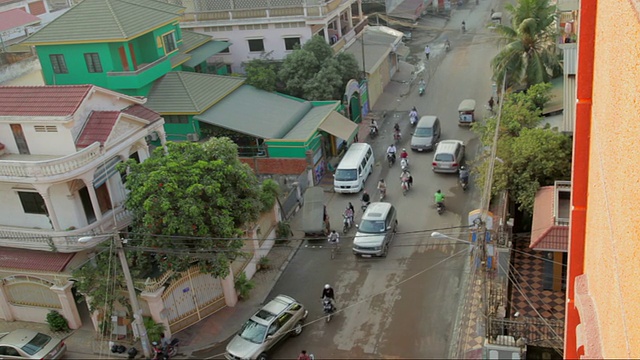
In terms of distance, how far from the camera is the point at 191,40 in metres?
39.2

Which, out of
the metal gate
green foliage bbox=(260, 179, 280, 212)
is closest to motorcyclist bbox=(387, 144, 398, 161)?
green foliage bbox=(260, 179, 280, 212)

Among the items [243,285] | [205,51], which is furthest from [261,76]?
[243,285]

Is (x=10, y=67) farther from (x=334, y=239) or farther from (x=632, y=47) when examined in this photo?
(x=632, y=47)

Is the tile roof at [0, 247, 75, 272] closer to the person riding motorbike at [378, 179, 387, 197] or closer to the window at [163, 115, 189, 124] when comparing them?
the window at [163, 115, 189, 124]

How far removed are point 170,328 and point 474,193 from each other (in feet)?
53.3

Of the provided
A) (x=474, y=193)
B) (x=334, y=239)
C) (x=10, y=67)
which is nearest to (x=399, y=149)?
(x=474, y=193)

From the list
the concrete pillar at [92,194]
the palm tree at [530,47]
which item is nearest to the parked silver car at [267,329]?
the concrete pillar at [92,194]

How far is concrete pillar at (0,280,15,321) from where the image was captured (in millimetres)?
22842

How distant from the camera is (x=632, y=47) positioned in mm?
4340

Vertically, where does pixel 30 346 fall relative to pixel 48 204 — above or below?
below

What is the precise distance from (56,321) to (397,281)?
13.2 meters

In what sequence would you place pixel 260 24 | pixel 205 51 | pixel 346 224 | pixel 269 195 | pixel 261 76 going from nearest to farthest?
pixel 269 195
pixel 346 224
pixel 261 76
pixel 205 51
pixel 260 24

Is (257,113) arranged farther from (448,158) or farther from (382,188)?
(448,158)

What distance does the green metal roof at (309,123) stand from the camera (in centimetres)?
3159
